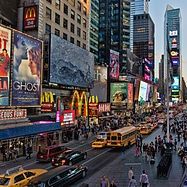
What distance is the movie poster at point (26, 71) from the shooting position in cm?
4594

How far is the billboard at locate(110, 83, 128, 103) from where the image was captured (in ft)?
342

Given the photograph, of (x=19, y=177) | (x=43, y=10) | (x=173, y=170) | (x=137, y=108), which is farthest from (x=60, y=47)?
(x=137, y=108)

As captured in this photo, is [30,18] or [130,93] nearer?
[30,18]

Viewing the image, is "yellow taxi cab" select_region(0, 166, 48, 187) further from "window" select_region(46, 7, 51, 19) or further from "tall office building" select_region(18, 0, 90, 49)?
"window" select_region(46, 7, 51, 19)

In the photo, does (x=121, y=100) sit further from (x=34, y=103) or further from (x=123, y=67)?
(x=123, y=67)

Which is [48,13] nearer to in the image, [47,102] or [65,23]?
[65,23]

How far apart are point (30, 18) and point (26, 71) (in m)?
12.1

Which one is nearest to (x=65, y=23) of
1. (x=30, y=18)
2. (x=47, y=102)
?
(x=30, y=18)

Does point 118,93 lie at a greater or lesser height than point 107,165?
greater

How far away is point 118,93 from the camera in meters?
105

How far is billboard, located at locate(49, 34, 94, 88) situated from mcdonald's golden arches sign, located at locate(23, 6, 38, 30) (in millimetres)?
3409

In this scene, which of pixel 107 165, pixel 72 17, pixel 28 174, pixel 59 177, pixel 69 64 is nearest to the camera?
pixel 59 177

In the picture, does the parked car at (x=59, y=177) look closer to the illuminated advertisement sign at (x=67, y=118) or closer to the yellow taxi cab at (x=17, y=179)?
the yellow taxi cab at (x=17, y=179)

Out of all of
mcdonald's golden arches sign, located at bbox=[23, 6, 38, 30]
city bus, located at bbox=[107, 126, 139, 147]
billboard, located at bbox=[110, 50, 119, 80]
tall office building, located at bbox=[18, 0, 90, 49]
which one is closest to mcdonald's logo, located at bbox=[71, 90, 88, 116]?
tall office building, located at bbox=[18, 0, 90, 49]
